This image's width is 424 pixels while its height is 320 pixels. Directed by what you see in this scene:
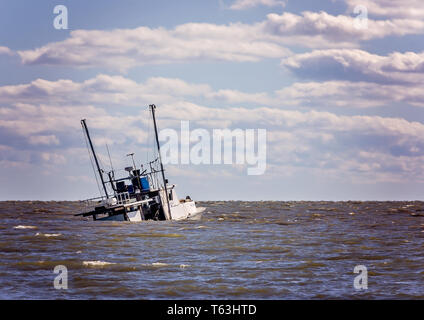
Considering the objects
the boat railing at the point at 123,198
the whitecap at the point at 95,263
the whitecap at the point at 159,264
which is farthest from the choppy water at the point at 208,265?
the boat railing at the point at 123,198

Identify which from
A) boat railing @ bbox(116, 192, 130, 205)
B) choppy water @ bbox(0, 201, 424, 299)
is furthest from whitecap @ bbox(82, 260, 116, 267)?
boat railing @ bbox(116, 192, 130, 205)

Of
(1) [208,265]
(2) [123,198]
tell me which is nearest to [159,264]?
(1) [208,265]

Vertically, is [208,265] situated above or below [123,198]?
below

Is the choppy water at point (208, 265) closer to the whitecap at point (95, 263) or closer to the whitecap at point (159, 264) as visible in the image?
the whitecap at point (95, 263)

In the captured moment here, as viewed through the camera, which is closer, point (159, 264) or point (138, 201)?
point (159, 264)

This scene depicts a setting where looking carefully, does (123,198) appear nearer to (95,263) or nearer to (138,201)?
(138,201)

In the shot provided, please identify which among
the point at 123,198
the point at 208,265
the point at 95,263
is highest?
the point at 123,198

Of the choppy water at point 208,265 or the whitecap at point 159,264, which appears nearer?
the choppy water at point 208,265

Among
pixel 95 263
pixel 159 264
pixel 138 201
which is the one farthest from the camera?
pixel 138 201

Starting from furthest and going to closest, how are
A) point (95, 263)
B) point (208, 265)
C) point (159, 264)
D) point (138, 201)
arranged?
point (138, 201), point (208, 265), point (159, 264), point (95, 263)

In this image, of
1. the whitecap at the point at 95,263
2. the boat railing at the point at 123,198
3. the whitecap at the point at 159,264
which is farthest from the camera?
the boat railing at the point at 123,198

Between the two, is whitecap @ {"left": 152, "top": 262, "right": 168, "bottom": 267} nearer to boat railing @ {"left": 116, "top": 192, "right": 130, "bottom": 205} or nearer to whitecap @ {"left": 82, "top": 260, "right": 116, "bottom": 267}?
whitecap @ {"left": 82, "top": 260, "right": 116, "bottom": 267}
